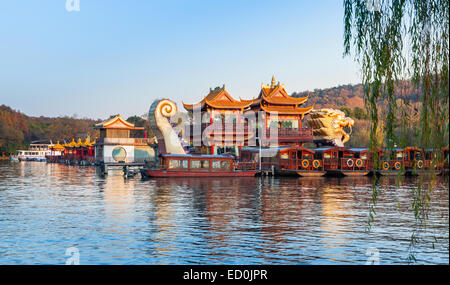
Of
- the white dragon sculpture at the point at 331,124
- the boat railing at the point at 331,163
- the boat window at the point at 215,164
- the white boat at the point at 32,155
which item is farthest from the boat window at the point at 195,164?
the white boat at the point at 32,155

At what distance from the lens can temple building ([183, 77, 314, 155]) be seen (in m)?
56.3

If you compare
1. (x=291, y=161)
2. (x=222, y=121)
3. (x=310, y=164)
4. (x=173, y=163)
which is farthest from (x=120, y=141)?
(x=310, y=164)

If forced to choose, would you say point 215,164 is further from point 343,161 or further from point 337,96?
point 337,96

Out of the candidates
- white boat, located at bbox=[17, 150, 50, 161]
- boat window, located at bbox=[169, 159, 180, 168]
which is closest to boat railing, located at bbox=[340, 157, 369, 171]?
boat window, located at bbox=[169, 159, 180, 168]

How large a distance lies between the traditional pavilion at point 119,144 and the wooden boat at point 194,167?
30771 mm

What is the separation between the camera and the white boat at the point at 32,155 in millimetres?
114994

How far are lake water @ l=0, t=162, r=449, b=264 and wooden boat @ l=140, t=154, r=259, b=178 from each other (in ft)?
47.7

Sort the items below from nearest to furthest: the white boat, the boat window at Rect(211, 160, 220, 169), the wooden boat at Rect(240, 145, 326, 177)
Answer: the boat window at Rect(211, 160, 220, 169), the wooden boat at Rect(240, 145, 326, 177), the white boat

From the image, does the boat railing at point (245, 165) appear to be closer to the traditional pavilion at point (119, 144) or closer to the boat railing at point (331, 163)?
the boat railing at point (331, 163)

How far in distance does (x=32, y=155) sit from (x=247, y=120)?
257 ft

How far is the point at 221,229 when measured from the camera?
57.7ft

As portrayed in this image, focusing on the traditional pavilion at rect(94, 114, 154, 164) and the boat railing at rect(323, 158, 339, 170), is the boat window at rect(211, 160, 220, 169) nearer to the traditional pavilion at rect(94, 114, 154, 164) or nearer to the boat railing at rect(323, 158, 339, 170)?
the boat railing at rect(323, 158, 339, 170)
